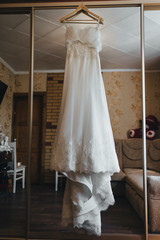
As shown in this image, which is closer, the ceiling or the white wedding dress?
the white wedding dress

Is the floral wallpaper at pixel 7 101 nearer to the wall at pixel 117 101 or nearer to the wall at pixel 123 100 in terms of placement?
the wall at pixel 117 101

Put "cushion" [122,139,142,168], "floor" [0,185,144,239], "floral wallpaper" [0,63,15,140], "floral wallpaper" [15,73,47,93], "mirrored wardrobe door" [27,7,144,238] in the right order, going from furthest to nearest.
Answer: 1. "floral wallpaper" [15,73,47,93]
2. "floral wallpaper" [0,63,15,140]
3. "cushion" [122,139,142,168]
4. "mirrored wardrobe door" [27,7,144,238]
5. "floor" [0,185,144,239]

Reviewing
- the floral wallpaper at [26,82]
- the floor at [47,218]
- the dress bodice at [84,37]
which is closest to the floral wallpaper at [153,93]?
the floor at [47,218]

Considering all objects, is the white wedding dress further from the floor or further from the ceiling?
the ceiling

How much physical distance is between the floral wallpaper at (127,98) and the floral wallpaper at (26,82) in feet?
4.41

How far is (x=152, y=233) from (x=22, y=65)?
12.1 feet

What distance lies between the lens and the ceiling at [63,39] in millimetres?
2528

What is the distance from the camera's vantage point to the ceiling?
2528 mm

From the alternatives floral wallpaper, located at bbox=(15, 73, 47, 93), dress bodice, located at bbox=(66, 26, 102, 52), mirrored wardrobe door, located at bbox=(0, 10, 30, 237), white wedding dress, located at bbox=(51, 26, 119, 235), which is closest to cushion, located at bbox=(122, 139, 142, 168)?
mirrored wardrobe door, located at bbox=(0, 10, 30, 237)

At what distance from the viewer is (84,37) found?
6.26ft

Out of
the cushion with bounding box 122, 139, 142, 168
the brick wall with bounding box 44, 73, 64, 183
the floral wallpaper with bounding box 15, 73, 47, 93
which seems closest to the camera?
the cushion with bounding box 122, 139, 142, 168

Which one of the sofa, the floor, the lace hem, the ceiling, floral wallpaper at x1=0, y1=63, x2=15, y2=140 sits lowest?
the floor

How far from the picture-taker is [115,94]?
15.0 feet

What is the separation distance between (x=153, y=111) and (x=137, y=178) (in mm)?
1892
